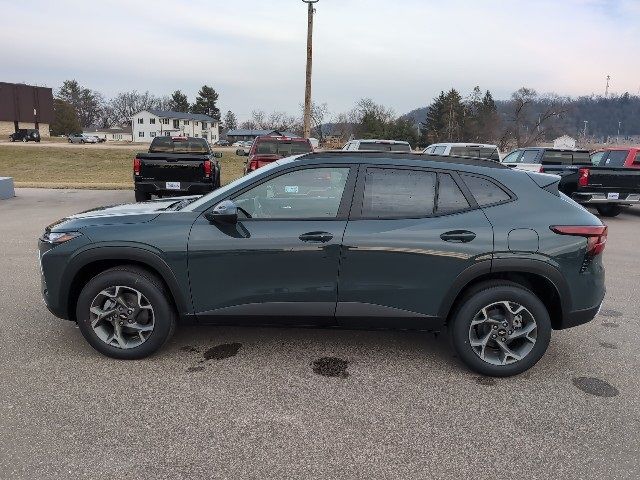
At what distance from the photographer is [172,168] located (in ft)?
35.7

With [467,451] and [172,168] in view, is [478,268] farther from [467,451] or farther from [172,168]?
[172,168]

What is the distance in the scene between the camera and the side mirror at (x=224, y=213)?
3406mm

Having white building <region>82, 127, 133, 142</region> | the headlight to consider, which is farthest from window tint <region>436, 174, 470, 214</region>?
white building <region>82, 127, 133, 142</region>

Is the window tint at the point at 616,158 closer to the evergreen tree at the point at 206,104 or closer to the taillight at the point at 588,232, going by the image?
the taillight at the point at 588,232

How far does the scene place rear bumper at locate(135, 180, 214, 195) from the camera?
10.9 m

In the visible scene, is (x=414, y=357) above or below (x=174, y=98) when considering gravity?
below

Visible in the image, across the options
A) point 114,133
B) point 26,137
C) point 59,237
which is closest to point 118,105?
point 114,133

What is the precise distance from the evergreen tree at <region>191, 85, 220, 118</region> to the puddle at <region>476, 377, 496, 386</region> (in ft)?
390

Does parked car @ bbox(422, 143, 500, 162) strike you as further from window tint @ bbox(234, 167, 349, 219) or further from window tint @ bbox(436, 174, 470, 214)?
window tint @ bbox(234, 167, 349, 219)

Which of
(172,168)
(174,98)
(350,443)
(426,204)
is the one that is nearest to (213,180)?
(172,168)

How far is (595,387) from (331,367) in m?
1.89

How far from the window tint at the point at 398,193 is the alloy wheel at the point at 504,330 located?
857 mm

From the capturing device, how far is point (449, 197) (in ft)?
11.6

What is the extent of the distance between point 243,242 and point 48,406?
161cm
